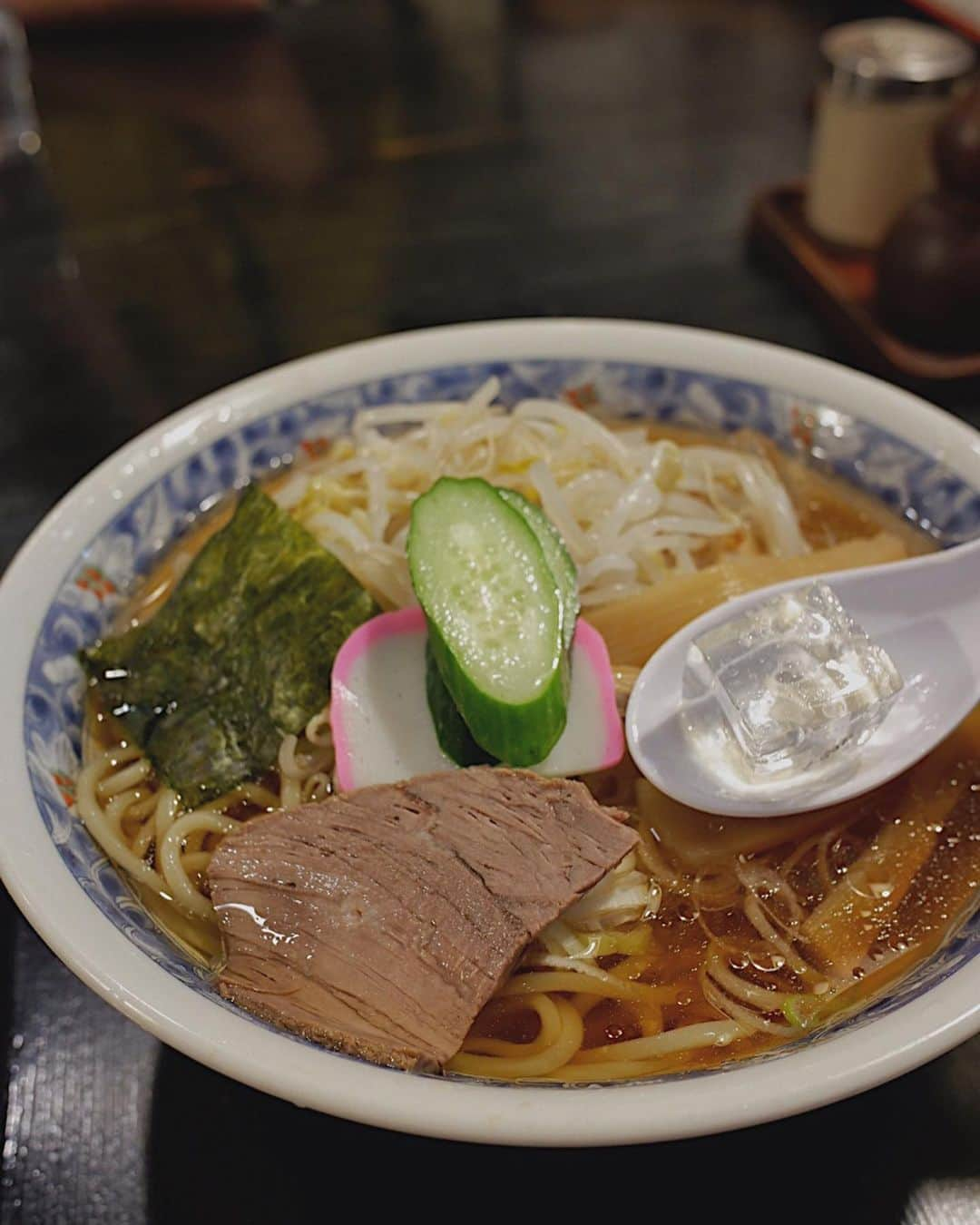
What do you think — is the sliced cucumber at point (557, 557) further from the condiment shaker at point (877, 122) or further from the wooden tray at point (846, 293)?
the condiment shaker at point (877, 122)

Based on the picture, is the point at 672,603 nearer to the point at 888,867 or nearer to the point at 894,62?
the point at 888,867

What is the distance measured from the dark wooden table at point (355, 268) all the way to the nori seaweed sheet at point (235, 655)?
32 centimetres

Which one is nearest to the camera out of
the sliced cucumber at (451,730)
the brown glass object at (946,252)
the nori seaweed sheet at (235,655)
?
the sliced cucumber at (451,730)

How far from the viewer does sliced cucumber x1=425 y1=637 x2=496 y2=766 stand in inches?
52.9

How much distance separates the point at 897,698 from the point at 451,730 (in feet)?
1.81

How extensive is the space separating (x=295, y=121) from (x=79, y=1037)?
3.31 metres

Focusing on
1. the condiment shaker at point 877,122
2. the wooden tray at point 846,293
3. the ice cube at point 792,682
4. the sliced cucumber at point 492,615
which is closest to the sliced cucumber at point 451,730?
the sliced cucumber at point 492,615

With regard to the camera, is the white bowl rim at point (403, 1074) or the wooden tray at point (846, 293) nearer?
the white bowl rim at point (403, 1074)

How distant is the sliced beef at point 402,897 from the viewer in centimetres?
109

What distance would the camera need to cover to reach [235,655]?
1.51 m

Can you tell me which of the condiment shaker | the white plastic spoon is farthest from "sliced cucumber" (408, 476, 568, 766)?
the condiment shaker

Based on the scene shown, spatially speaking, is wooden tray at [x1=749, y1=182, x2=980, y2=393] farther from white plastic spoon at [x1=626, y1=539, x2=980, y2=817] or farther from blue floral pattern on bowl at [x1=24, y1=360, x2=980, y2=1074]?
white plastic spoon at [x1=626, y1=539, x2=980, y2=817]

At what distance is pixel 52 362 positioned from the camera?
268cm

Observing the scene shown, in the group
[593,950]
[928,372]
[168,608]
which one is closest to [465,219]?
[928,372]
